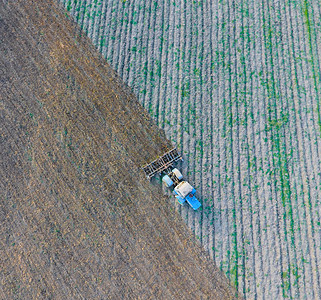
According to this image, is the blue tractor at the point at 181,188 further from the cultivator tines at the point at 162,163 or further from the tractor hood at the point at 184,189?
the cultivator tines at the point at 162,163

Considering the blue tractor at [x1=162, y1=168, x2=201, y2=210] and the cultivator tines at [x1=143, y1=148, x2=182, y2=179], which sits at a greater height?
the cultivator tines at [x1=143, y1=148, x2=182, y2=179]

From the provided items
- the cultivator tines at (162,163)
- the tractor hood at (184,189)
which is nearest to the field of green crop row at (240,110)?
the cultivator tines at (162,163)

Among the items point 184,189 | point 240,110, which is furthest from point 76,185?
point 240,110

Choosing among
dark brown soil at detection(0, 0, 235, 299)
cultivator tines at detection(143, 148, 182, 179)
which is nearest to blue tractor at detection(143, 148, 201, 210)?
cultivator tines at detection(143, 148, 182, 179)

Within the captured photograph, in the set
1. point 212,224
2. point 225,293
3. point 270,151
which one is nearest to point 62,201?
point 212,224

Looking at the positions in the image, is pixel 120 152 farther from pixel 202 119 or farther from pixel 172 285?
pixel 172 285

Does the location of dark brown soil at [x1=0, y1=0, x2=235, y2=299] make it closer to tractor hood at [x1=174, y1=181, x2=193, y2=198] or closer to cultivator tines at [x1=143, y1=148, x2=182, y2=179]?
cultivator tines at [x1=143, y1=148, x2=182, y2=179]

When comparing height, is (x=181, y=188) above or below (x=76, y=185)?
below

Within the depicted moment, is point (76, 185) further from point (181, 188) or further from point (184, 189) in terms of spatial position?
point (184, 189)
